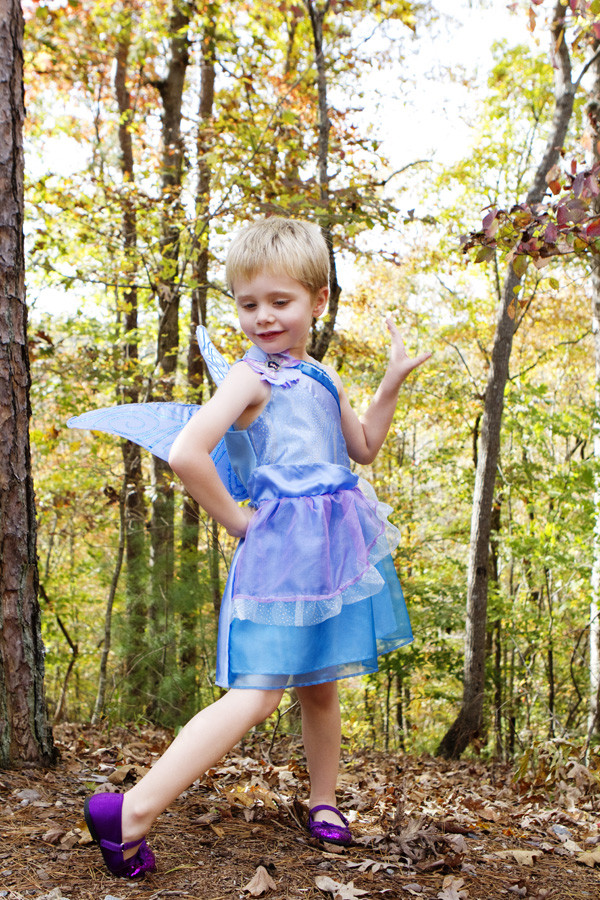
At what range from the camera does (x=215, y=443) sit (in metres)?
2.02

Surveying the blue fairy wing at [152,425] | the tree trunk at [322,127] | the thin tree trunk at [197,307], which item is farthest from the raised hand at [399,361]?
the thin tree trunk at [197,307]

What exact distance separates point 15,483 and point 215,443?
1.12 m

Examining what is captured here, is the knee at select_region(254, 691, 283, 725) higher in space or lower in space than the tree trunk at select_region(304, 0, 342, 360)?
lower

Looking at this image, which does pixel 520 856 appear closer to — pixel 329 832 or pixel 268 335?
pixel 329 832

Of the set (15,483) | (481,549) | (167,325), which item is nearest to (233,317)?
(167,325)

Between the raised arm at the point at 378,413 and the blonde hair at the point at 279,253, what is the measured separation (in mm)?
320

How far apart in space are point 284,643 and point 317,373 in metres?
0.88

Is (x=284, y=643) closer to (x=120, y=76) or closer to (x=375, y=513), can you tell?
(x=375, y=513)

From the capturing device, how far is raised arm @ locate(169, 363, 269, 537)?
198cm

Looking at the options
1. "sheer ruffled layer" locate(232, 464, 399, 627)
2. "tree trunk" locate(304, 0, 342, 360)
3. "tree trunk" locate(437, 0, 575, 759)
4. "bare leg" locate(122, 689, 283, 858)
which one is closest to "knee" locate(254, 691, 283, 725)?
"bare leg" locate(122, 689, 283, 858)

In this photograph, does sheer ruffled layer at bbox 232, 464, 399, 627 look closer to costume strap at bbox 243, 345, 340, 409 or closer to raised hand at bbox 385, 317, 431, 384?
costume strap at bbox 243, 345, 340, 409

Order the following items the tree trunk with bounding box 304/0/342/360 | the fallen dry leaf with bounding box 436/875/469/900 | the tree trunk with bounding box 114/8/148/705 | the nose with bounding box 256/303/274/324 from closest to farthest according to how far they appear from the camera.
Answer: the fallen dry leaf with bounding box 436/875/469/900 → the nose with bounding box 256/303/274/324 → the tree trunk with bounding box 304/0/342/360 → the tree trunk with bounding box 114/8/148/705

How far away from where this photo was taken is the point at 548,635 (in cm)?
816

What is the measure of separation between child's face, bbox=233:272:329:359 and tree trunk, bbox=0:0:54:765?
40.6 inches
